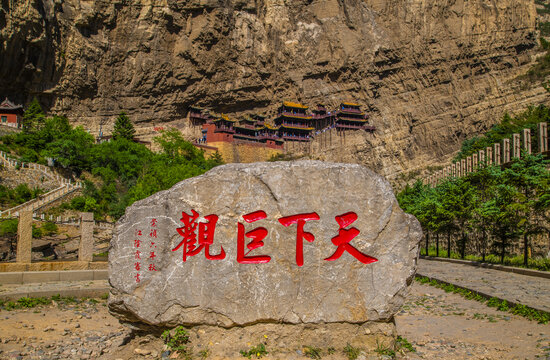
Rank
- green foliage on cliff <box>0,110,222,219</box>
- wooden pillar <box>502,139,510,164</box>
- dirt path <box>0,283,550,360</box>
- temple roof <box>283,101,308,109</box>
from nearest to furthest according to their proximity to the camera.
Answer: dirt path <box>0,283,550,360</box> → wooden pillar <box>502,139,510,164</box> → green foliage on cliff <box>0,110,222,219</box> → temple roof <box>283,101,308,109</box>

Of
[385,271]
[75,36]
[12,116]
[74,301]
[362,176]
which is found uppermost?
[75,36]

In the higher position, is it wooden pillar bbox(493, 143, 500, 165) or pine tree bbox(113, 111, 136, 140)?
pine tree bbox(113, 111, 136, 140)

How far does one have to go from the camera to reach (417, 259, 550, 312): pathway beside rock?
235 inches

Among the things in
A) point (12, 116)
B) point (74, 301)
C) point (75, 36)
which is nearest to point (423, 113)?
point (75, 36)

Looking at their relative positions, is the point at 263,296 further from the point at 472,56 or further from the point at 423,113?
the point at 472,56

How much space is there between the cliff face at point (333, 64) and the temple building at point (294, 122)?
144cm

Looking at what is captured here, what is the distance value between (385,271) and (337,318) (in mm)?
615

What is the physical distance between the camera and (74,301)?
276 inches

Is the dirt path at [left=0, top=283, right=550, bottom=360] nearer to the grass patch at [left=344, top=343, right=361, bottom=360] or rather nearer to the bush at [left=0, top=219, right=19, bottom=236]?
the grass patch at [left=344, top=343, right=361, bottom=360]

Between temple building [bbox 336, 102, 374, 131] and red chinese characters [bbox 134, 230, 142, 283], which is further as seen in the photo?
temple building [bbox 336, 102, 374, 131]

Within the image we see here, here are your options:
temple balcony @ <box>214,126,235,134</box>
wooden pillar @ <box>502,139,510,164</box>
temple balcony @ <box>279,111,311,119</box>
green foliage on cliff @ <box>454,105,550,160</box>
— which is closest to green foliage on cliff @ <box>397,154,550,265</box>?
wooden pillar @ <box>502,139,510,164</box>

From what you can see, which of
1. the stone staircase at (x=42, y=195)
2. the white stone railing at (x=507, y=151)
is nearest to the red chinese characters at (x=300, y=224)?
the white stone railing at (x=507, y=151)

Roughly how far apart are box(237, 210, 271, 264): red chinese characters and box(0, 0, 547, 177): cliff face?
32.9m

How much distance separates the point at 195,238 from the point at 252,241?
529 mm
